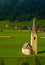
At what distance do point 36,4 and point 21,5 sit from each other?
34.2 feet

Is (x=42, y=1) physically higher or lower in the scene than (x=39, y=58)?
higher

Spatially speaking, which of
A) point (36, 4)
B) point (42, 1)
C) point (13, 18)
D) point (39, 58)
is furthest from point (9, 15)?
point (39, 58)

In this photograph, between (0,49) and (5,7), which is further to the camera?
(5,7)

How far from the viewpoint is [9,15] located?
137125 millimetres

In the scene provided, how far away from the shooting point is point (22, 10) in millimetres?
149250

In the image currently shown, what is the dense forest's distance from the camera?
428ft

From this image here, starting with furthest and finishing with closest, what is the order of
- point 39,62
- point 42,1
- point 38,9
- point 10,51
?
point 42,1 < point 38,9 < point 10,51 < point 39,62

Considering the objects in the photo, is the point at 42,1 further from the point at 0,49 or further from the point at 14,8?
the point at 0,49

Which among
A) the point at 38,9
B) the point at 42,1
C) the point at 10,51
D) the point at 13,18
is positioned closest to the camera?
the point at 10,51

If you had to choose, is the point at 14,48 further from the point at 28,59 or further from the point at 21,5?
the point at 21,5

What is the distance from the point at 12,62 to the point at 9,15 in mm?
103049

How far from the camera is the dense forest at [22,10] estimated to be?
130 m

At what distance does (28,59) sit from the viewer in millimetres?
35469

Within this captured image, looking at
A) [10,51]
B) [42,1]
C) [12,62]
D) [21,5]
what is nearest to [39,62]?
[12,62]
